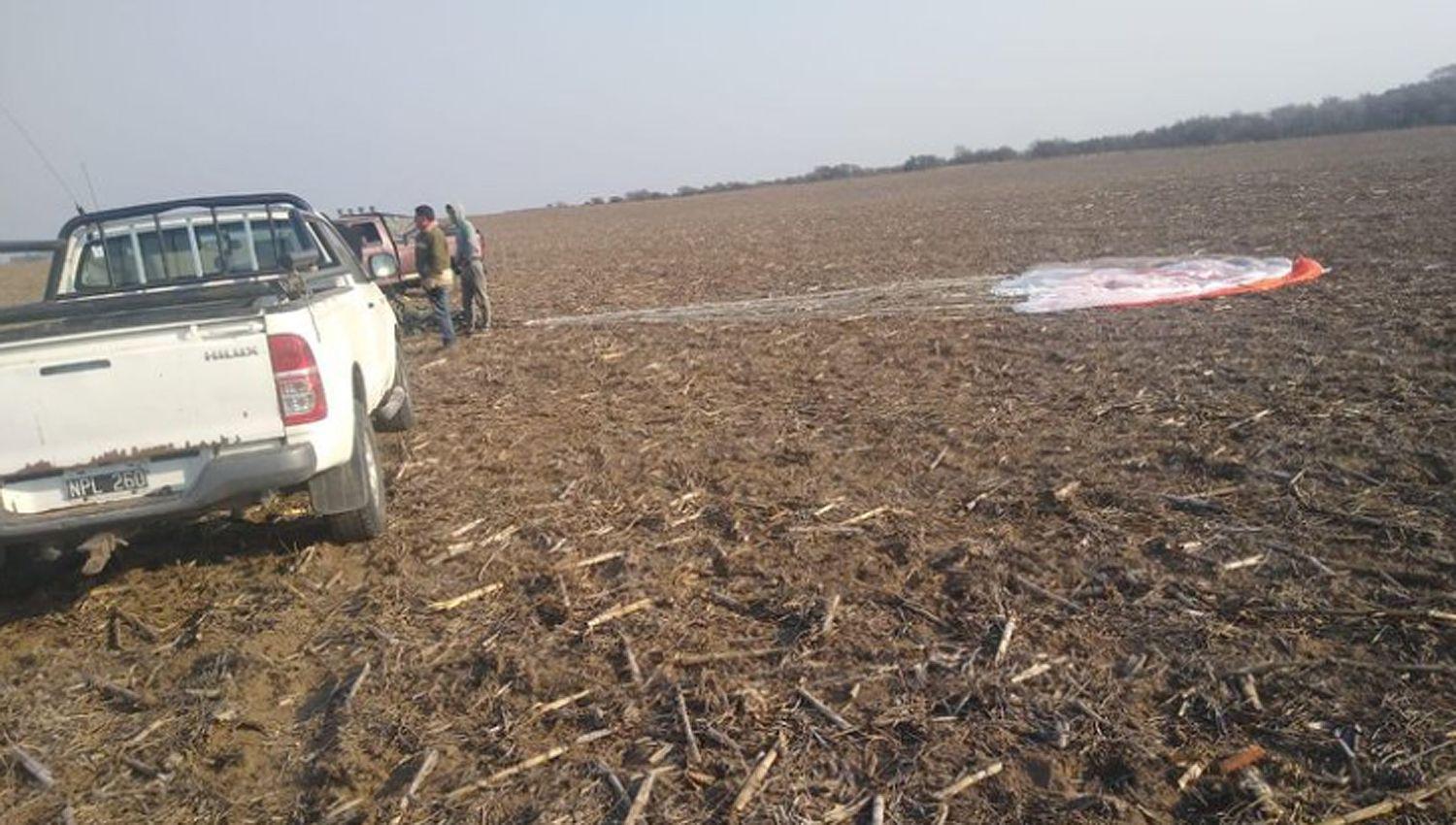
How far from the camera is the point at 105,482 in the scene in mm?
4238

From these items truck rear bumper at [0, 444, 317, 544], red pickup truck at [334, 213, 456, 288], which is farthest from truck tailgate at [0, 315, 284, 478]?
red pickup truck at [334, 213, 456, 288]

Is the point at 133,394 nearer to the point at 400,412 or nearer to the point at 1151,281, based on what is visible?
the point at 400,412

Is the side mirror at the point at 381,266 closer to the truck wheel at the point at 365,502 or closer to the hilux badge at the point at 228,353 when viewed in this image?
the truck wheel at the point at 365,502

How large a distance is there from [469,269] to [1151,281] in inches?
350

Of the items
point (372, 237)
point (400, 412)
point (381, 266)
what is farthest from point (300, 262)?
point (372, 237)

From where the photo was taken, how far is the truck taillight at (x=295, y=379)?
170 inches

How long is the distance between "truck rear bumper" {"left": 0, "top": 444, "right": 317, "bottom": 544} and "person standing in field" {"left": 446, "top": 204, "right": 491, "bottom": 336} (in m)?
8.81

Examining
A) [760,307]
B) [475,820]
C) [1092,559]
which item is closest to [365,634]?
[475,820]

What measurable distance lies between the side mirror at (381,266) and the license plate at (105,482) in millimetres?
3208

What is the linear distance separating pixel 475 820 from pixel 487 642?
3.90 ft

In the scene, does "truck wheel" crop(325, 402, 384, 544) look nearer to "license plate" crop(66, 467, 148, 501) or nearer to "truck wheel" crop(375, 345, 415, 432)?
"license plate" crop(66, 467, 148, 501)

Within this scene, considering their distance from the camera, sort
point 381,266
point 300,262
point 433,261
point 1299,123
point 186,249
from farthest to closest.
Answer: point 1299,123 < point 433,261 < point 381,266 < point 186,249 < point 300,262

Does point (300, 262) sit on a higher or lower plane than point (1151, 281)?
higher

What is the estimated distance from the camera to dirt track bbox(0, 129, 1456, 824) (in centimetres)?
311
